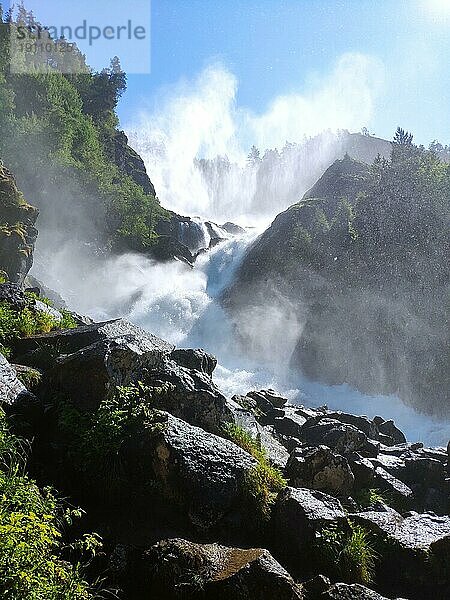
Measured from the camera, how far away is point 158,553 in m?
5.65

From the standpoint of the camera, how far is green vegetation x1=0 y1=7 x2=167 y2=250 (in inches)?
1454

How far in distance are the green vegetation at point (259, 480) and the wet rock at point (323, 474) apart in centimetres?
71

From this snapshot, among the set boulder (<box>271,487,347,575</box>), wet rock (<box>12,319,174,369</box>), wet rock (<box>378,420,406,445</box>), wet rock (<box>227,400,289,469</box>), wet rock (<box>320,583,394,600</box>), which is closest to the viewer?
wet rock (<box>320,583,394,600</box>)

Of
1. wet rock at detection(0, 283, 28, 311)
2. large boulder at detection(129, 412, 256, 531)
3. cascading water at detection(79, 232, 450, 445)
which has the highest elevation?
cascading water at detection(79, 232, 450, 445)

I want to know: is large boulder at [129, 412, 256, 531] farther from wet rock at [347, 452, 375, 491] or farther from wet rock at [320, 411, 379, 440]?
wet rock at [320, 411, 379, 440]

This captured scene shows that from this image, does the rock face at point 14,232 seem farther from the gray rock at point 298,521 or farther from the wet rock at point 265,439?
the gray rock at point 298,521

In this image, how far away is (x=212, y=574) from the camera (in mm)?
5367

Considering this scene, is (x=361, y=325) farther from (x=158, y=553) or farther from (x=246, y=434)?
(x=158, y=553)

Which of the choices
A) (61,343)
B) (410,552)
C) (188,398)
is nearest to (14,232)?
(61,343)

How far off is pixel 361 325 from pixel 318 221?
36.7 feet

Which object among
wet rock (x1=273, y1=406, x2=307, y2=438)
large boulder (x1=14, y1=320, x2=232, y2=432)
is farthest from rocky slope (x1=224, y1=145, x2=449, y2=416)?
large boulder (x1=14, y1=320, x2=232, y2=432)

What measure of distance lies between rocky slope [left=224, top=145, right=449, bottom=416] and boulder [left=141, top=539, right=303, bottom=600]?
26.7 m

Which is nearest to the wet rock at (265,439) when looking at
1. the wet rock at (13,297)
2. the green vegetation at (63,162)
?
the wet rock at (13,297)

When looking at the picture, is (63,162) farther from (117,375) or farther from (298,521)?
(298,521)
